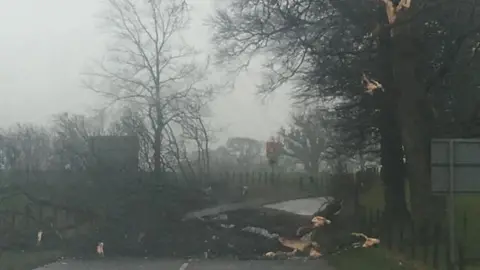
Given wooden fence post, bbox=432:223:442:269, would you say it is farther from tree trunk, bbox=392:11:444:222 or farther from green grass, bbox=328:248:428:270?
tree trunk, bbox=392:11:444:222

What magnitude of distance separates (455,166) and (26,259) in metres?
13.7

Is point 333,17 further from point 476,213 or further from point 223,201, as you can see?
point 223,201

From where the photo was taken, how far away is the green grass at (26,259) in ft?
67.8

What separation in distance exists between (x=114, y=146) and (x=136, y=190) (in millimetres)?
5241

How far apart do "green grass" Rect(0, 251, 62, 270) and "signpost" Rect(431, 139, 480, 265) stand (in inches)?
431

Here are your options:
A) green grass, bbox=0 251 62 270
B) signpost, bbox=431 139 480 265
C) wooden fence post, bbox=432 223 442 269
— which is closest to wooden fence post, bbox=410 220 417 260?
wooden fence post, bbox=432 223 442 269

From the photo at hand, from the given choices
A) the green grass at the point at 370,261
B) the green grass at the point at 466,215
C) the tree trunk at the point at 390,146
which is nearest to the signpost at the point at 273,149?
the green grass at the point at 466,215

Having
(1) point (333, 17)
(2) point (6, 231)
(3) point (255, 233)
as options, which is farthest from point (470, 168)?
(2) point (6, 231)

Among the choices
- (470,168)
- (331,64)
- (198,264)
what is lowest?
(198,264)

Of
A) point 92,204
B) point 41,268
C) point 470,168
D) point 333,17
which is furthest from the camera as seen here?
point 92,204

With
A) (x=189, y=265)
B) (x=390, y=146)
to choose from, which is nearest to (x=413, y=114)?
(x=189, y=265)

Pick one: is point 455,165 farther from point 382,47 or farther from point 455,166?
point 382,47

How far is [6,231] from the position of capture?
2686 centimetres

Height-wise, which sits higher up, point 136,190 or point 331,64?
point 331,64
